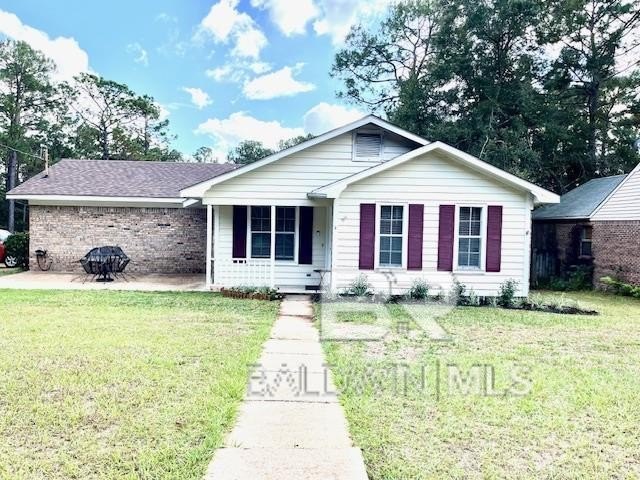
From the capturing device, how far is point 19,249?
52.5ft

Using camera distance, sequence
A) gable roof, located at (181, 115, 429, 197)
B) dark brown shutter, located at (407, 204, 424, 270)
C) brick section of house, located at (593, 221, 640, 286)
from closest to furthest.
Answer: dark brown shutter, located at (407, 204, 424, 270) < gable roof, located at (181, 115, 429, 197) < brick section of house, located at (593, 221, 640, 286)

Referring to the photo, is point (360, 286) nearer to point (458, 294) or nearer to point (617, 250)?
point (458, 294)

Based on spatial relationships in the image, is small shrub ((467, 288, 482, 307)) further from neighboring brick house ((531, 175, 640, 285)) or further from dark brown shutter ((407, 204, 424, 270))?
neighboring brick house ((531, 175, 640, 285))

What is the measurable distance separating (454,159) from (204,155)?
158 ft

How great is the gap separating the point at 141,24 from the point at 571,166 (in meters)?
22.3

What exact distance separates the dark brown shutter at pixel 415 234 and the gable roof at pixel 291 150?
2.07 m

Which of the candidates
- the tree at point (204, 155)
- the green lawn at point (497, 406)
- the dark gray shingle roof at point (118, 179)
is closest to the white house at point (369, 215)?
the green lawn at point (497, 406)

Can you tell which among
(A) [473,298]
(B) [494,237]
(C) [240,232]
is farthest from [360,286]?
(C) [240,232]

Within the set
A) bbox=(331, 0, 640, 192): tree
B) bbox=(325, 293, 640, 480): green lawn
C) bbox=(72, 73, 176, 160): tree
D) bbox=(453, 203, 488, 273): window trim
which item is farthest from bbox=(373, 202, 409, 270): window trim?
bbox=(72, 73, 176, 160): tree

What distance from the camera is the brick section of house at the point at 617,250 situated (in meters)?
12.8

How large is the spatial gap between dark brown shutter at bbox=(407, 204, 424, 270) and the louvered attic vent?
2210 mm

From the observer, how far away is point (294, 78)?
26422mm

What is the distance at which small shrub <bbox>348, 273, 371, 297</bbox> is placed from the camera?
10289 millimetres

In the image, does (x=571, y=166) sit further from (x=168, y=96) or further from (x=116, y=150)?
(x=116, y=150)
